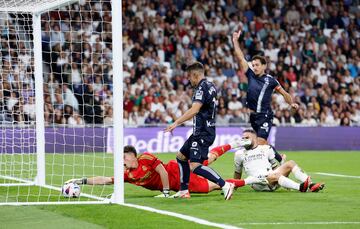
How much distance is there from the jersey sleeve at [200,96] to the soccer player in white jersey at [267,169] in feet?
6.35

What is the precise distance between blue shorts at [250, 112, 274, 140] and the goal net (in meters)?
Answer: 2.61

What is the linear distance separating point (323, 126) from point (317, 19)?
7204 mm

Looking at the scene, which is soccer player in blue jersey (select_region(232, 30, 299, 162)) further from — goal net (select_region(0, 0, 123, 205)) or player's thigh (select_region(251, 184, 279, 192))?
goal net (select_region(0, 0, 123, 205))

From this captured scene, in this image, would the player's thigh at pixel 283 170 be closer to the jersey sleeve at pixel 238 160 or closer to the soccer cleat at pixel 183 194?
the jersey sleeve at pixel 238 160

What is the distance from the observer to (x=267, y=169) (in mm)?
13773

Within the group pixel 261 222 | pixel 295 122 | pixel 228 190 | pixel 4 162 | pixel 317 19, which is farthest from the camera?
pixel 317 19

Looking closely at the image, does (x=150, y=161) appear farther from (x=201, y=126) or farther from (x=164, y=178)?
(x=201, y=126)

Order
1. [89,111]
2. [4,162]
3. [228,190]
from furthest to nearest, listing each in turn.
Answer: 1. [89,111]
2. [4,162]
3. [228,190]

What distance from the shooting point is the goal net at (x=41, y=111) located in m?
14.2

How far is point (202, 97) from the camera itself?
12.3 m

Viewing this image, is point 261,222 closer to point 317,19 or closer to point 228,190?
point 228,190

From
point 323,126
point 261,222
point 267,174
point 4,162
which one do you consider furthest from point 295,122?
point 261,222

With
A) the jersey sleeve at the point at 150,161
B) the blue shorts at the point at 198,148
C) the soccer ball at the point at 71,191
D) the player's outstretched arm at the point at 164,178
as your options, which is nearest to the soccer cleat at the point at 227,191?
the blue shorts at the point at 198,148

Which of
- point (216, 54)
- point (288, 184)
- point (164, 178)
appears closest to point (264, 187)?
point (288, 184)
